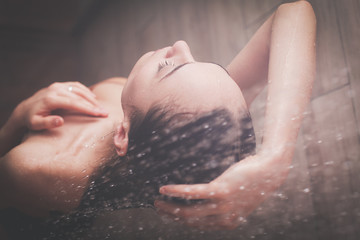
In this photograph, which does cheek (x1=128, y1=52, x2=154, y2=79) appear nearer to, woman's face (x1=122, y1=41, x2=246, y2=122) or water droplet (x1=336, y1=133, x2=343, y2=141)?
woman's face (x1=122, y1=41, x2=246, y2=122)

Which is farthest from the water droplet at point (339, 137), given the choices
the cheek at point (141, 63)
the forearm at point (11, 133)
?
the forearm at point (11, 133)

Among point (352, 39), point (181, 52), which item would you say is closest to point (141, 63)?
point (181, 52)

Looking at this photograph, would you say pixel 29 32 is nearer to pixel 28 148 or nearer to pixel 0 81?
pixel 0 81

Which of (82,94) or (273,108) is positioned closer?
(273,108)

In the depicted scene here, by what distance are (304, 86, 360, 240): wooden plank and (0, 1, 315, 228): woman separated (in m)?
0.01

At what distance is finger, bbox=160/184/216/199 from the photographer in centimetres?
16

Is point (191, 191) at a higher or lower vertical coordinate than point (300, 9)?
lower

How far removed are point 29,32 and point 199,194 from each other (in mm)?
322

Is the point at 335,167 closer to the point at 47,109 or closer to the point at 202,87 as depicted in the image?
the point at 202,87

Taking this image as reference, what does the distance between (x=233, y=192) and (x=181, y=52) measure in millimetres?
106

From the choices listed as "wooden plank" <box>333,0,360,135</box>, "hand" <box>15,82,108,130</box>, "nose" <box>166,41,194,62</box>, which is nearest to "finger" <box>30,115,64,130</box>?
"hand" <box>15,82,108,130</box>

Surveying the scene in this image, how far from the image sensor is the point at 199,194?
0.16 m

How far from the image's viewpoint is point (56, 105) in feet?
0.88

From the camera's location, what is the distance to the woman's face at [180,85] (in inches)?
6.7
